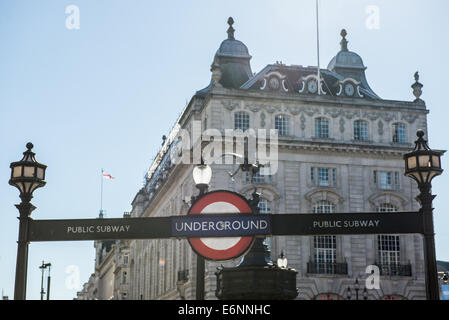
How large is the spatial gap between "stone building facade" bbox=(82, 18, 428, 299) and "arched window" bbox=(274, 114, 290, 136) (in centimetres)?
9

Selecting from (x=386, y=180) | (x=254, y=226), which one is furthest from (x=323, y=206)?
(x=254, y=226)

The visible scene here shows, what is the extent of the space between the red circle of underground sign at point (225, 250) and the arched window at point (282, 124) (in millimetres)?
53805

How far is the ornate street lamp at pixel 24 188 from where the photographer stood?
9320 millimetres

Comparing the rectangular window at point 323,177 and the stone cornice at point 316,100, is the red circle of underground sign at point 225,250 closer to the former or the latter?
the stone cornice at point 316,100

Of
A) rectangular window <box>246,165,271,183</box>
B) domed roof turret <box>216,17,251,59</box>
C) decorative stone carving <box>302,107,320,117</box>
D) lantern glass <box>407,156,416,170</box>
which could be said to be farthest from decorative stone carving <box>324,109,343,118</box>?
lantern glass <box>407,156,416,170</box>

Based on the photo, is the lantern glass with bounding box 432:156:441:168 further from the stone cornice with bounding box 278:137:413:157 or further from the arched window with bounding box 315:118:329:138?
the arched window with bounding box 315:118:329:138

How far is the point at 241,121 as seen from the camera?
200 feet

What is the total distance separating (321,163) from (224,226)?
55.2 m

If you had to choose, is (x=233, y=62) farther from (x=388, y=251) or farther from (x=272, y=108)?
(x=388, y=251)

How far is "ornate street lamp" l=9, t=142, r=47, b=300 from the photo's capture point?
367 inches

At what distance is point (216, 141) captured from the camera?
58719 millimetres

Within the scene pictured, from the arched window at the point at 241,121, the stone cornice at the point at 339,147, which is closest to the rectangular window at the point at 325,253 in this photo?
the stone cornice at the point at 339,147

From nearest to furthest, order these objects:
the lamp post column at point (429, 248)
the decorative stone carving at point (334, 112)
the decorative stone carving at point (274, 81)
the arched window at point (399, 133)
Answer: the lamp post column at point (429, 248) → the decorative stone carving at point (274, 81) → the decorative stone carving at point (334, 112) → the arched window at point (399, 133)
